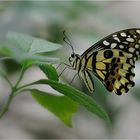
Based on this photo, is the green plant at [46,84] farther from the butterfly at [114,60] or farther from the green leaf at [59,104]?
the butterfly at [114,60]

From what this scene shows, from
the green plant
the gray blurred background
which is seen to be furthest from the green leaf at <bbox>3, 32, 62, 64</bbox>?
the gray blurred background

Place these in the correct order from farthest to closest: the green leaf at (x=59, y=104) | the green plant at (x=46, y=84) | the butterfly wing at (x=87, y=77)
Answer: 1. the butterfly wing at (x=87, y=77)
2. the green leaf at (x=59, y=104)
3. the green plant at (x=46, y=84)

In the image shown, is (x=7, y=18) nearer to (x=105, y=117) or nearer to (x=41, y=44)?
(x=41, y=44)

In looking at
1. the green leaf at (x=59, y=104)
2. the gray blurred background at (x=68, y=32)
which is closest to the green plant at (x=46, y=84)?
the green leaf at (x=59, y=104)

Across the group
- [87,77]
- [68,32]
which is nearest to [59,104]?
[87,77]

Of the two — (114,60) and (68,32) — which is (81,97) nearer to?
(114,60)

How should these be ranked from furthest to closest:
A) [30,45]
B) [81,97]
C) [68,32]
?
[68,32], [30,45], [81,97]

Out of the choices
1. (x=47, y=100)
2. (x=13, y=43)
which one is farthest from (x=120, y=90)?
(x=13, y=43)
